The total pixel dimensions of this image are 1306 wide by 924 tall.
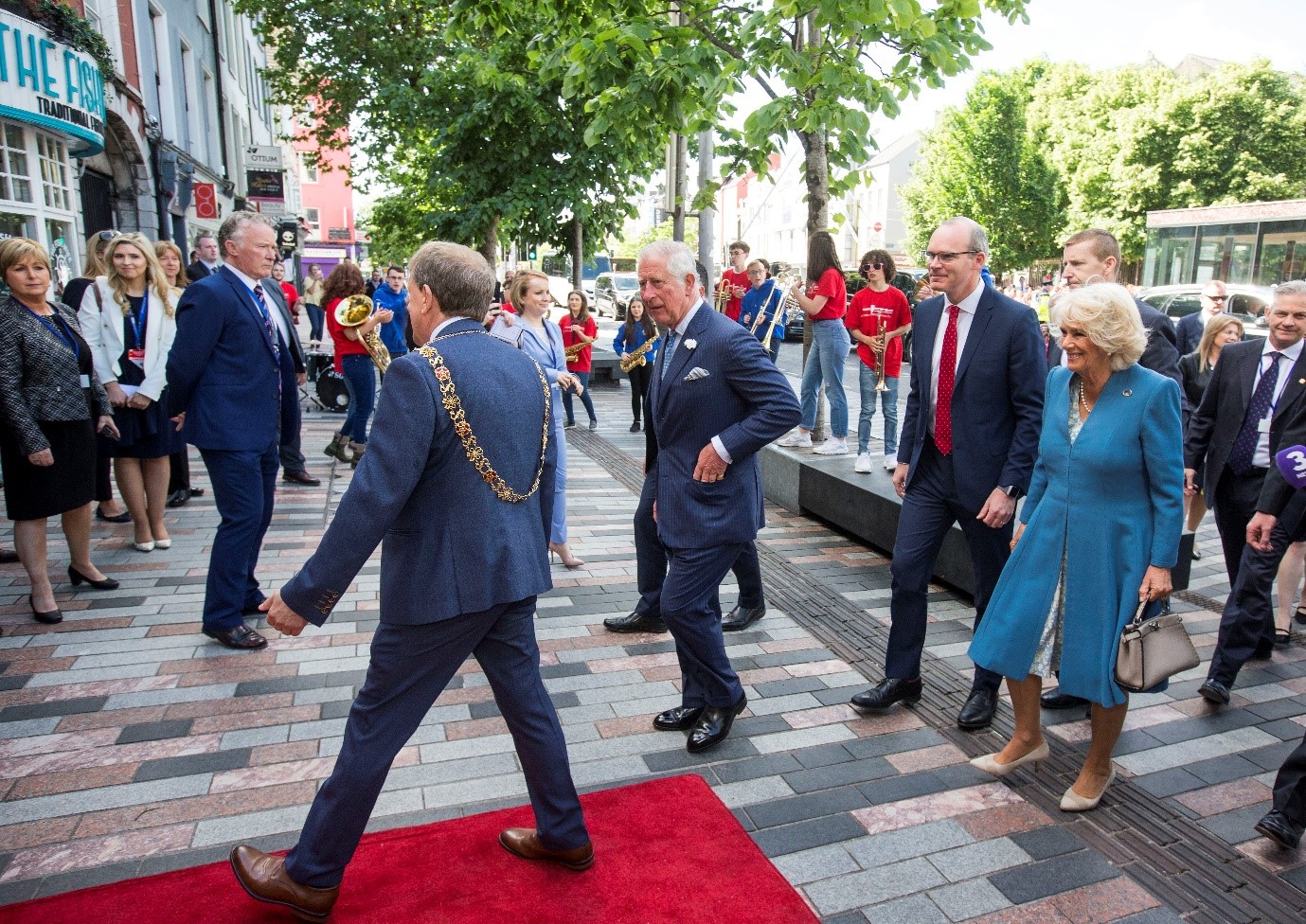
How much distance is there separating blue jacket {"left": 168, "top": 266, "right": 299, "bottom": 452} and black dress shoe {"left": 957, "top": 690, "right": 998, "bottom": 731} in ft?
11.6

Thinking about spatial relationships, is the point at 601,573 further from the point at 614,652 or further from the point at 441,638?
the point at 441,638

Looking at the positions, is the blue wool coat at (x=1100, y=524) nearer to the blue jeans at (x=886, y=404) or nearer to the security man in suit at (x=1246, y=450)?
the security man in suit at (x=1246, y=450)

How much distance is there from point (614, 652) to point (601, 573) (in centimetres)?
138

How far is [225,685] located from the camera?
415 centimetres

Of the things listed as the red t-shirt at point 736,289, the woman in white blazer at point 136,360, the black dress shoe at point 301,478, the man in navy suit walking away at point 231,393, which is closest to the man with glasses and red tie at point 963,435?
the man in navy suit walking away at point 231,393

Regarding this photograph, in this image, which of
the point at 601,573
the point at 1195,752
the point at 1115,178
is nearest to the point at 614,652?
the point at 601,573

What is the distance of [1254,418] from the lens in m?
4.54

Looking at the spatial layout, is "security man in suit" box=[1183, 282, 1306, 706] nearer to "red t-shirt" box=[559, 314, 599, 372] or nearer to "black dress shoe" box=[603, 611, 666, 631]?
"black dress shoe" box=[603, 611, 666, 631]

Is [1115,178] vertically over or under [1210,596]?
over

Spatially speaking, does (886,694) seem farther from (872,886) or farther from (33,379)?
(33,379)

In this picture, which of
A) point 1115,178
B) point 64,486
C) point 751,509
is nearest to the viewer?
point 751,509

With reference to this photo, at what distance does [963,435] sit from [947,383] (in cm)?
24

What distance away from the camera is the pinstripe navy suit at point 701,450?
3.54m

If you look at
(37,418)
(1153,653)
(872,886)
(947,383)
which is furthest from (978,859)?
(37,418)
